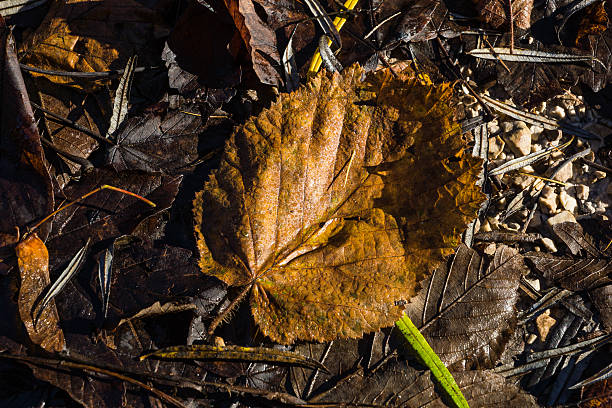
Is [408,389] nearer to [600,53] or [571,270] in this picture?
[571,270]

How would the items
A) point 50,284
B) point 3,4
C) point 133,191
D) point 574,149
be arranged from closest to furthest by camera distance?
point 50,284 < point 133,191 < point 3,4 < point 574,149

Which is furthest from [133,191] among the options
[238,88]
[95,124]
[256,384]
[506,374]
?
[506,374]

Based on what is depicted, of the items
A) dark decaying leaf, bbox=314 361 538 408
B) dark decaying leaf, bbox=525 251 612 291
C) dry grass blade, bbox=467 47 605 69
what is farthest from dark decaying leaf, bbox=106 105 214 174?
dark decaying leaf, bbox=525 251 612 291

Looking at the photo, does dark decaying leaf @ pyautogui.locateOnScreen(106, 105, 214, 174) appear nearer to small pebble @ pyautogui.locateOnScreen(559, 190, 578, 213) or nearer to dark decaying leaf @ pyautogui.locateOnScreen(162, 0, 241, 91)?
dark decaying leaf @ pyautogui.locateOnScreen(162, 0, 241, 91)

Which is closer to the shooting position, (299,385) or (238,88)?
(299,385)

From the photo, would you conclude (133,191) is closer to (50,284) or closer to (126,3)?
(50,284)

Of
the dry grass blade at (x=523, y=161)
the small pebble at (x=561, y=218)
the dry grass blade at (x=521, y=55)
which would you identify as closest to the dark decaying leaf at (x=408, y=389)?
the small pebble at (x=561, y=218)
